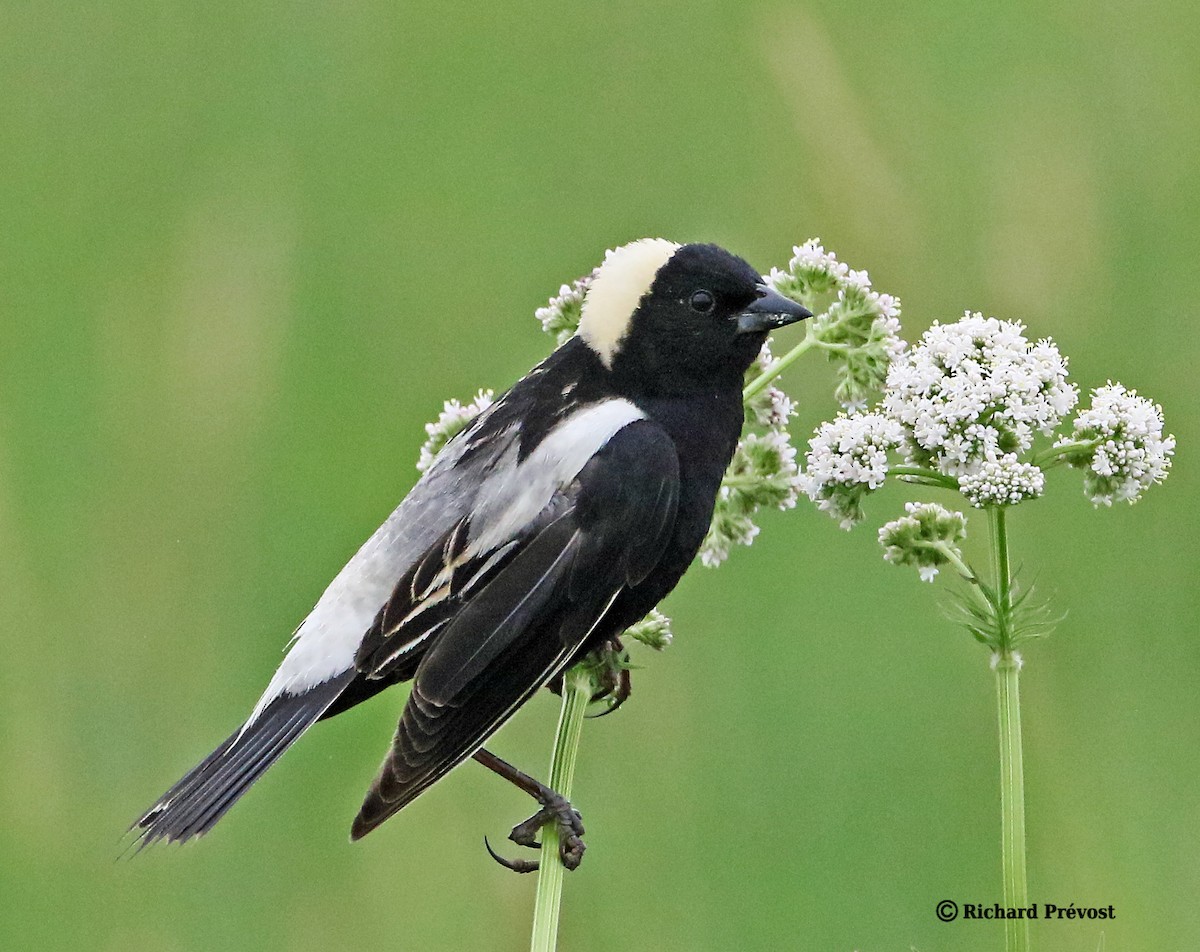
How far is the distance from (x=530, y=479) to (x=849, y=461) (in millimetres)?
539

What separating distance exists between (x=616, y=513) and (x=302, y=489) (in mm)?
1306

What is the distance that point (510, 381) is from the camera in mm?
3740

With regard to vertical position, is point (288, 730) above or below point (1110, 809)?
below

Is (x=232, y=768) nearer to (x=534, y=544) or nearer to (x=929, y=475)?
(x=534, y=544)

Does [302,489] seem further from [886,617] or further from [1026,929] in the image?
[1026,929]

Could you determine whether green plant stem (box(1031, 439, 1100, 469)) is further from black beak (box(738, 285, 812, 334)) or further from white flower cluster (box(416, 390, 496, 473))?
white flower cluster (box(416, 390, 496, 473))

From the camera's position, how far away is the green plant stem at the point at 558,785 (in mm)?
1808

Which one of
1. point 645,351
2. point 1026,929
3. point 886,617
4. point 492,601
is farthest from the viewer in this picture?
point 886,617

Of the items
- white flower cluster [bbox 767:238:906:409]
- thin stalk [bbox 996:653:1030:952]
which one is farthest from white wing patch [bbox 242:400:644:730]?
thin stalk [bbox 996:653:1030:952]

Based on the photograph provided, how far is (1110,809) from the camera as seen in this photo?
2795 millimetres

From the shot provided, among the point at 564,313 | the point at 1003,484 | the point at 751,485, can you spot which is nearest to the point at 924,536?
the point at 1003,484

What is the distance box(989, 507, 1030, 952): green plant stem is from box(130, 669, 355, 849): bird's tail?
3.26ft

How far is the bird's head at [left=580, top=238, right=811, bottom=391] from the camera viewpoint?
2537mm

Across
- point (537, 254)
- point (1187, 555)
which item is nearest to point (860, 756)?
point (1187, 555)
